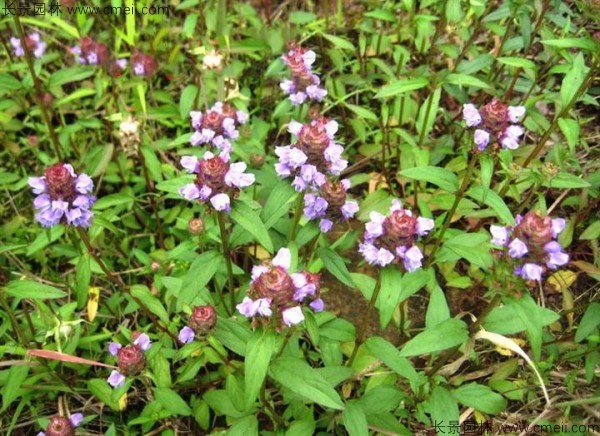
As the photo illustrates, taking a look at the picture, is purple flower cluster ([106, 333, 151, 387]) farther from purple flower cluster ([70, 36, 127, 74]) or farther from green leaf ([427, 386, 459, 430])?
purple flower cluster ([70, 36, 127, 74])

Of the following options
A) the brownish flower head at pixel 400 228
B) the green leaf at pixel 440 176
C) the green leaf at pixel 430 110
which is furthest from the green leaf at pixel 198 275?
the green leaf at pixel 430 110

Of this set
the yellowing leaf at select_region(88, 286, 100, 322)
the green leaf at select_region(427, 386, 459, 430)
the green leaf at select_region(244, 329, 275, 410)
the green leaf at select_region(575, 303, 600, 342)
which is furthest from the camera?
the yellowing leaf at select_region(88, 286, 100, 322)

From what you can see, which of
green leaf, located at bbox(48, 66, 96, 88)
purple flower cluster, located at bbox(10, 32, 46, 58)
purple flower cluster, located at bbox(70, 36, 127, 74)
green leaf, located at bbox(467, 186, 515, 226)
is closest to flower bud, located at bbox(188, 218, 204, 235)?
green leaf, located at bbox(467, 186, 515, 226)

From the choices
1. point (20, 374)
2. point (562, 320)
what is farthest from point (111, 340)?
point (562, 320)

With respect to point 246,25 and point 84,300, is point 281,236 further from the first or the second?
point 246,25

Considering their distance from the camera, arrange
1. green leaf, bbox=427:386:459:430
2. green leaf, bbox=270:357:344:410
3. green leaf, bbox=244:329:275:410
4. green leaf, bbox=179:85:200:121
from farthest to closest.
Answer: green leaf, bbox=179:85:200:121
green leaf, bbox=427:386:459:430
green leaf, bbox=270:357:344:410
green leaf, bbox=244:329:275:410

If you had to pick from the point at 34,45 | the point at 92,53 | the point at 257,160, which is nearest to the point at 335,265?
the point at 257,160
